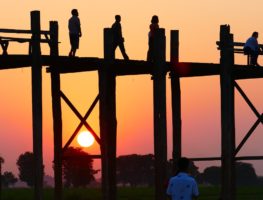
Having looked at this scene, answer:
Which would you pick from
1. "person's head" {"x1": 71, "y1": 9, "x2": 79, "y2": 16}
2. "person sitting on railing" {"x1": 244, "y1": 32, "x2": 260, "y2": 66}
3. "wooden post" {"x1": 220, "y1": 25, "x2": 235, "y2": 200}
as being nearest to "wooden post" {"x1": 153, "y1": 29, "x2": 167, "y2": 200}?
"wooden post" {"x1": 220, "y1": 25, "x2": 235, "y2": 200}

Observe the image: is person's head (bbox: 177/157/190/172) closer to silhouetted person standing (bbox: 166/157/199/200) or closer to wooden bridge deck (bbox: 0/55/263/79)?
silhouetted person standing (bbox: 166/157/199/200)

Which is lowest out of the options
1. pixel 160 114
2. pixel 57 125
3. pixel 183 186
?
pixel 183 186

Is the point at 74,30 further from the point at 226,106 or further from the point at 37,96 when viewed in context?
the point at 226,106

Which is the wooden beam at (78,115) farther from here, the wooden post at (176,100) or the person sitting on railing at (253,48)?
the person sitting on railing at (253,48)

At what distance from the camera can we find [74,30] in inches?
1127

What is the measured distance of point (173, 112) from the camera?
29.9 metres

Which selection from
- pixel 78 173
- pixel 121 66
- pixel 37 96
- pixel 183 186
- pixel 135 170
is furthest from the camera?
pixel 135 170

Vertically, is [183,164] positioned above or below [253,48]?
below

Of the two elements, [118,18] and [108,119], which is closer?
[108,119]

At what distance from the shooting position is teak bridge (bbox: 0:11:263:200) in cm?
2703

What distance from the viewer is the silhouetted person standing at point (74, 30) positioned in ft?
93.5

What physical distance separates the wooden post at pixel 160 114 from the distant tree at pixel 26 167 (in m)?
113

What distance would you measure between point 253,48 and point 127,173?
127848mm

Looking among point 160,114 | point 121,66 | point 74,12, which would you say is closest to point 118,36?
point 121,66
